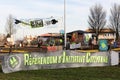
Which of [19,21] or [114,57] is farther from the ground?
[19,21]

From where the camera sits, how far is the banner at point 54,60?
1914cm

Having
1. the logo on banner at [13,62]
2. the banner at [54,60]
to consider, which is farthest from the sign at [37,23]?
the logo on banner at [13,62]

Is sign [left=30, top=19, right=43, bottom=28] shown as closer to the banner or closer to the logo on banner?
the banner

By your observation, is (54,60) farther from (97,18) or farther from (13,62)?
(97,18)

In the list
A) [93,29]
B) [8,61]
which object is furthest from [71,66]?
[93,29]

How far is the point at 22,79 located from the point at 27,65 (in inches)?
177

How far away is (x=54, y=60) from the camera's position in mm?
20859

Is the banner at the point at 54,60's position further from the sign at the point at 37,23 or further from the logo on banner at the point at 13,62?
the sign at the point at 37,23

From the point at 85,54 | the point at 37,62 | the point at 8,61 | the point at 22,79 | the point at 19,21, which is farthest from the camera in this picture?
the point at 19,21

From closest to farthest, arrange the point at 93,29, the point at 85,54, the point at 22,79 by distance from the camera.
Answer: the point at 22,79, the point at 85,54, the point at 93,29

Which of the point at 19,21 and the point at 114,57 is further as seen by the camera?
the point at 19,21

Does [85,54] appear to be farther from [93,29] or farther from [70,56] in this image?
[93,29]

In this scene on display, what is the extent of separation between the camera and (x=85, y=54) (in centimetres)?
2177

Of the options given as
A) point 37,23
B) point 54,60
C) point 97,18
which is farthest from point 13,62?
point 97,18
